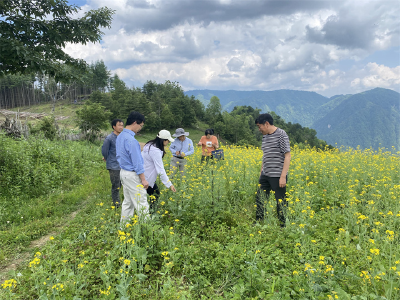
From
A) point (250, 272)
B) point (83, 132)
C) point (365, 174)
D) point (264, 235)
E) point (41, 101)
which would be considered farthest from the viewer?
point (41, 101)

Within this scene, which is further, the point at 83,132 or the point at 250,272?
the point at 83,132

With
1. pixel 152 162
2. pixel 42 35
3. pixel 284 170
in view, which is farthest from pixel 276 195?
pixel 42 35

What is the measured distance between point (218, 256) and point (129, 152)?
223cm

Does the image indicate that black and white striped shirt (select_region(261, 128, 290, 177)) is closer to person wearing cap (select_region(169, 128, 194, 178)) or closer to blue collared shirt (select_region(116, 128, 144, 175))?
blue collared shirt (select_region(116, 128, 144, 175))

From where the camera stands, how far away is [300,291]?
2619 millimetres

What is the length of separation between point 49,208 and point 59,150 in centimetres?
422

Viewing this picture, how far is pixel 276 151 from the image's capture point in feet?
14.8

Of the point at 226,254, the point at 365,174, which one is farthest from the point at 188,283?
the point at 365,174

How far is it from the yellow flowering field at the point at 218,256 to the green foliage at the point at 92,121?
16124 mm

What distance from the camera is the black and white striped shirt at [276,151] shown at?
4465 mm

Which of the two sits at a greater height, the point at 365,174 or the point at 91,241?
the point at 365,174

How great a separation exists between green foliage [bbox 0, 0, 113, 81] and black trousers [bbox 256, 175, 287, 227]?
700cm

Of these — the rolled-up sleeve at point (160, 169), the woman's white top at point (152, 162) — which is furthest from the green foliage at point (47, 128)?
the rolled-up sleeve at point (160, 169)

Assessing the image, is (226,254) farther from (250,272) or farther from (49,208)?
(49,208)
